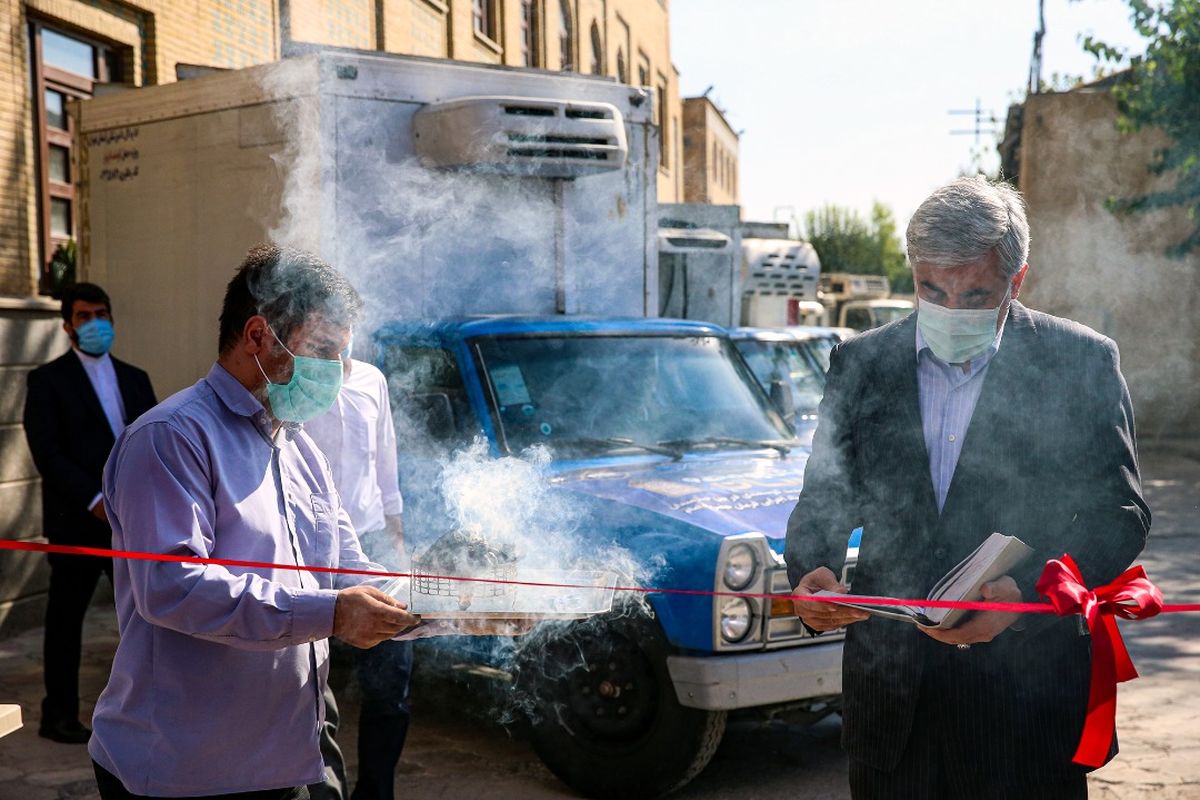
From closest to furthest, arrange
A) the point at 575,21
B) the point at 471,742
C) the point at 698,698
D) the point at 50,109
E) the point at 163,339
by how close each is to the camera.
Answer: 1. the point at 698,698
2. the point at 471,742
3. the point at 163,339
4. the point at 50,109
5. the point at 575,21

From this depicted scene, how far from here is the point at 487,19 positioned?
65.7 feet

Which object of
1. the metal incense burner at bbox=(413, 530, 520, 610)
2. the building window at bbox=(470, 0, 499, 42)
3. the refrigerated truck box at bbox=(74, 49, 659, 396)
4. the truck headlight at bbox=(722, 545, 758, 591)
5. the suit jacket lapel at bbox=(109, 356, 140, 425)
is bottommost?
the truck headlight at bbox=(722, 545, 758, 591)

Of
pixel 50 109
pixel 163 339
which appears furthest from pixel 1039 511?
pixel 50 109

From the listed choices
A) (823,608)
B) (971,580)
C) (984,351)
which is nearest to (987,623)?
(971,580)

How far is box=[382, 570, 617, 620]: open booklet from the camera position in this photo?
2441 millimetres

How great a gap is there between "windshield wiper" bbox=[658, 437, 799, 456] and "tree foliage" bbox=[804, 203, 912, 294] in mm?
62015

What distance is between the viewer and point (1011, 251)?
2615 millimetres

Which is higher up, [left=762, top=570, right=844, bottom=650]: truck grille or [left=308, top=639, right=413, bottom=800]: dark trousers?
[left=762, top=570, right=844, bottom=650]: truck grille

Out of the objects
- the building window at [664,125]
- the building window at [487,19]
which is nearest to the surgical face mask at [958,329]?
the building window at [487,19]

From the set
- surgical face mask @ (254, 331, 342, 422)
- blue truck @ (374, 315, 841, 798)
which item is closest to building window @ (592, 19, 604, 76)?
blue truck @ (374, 315, 841, 798)

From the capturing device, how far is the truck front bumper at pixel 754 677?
461cm

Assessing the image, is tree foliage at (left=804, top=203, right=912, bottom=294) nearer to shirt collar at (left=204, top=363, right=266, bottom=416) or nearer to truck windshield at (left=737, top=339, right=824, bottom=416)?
truck windshield at (left=737, top=339, right=824, bottom=416)

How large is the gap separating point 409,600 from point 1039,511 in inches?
54.0

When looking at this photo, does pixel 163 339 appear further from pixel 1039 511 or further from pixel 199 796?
pixel 1039 511
